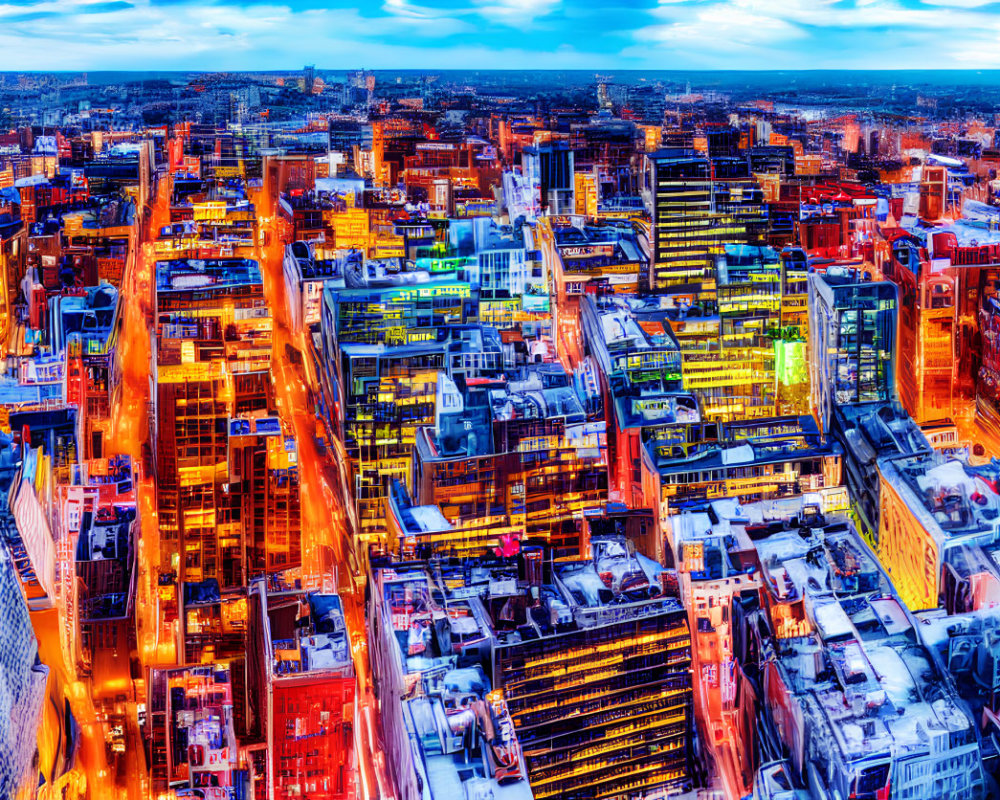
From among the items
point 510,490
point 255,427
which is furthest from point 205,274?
point 510,490

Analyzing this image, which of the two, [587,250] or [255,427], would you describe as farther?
[587,250]

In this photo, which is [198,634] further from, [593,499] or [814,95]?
[814,95]

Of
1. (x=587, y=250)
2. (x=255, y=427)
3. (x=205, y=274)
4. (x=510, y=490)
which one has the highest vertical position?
(x=587, y=250)

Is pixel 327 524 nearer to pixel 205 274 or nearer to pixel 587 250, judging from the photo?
pixel 205 274

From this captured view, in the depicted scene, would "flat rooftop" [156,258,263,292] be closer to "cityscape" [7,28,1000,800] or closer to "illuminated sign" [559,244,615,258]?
"cityscape" [7,28,1000,800]

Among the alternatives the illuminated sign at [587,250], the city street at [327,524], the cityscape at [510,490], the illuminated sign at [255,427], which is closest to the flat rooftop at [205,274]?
the cityscape at [510,490]

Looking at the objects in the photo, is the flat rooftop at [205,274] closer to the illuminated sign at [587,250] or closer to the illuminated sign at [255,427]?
the illuminated sign at [587,250]

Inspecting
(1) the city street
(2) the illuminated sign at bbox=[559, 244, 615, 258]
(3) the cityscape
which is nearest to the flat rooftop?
(3) the cityscape

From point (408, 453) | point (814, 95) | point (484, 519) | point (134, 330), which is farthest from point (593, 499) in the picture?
point (814, 95)

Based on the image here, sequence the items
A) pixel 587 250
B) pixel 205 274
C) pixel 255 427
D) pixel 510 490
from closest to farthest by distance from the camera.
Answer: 1. pixel 510 490
2. pixel 255 427
3. pixel 205 274
4. pixel 587 250
